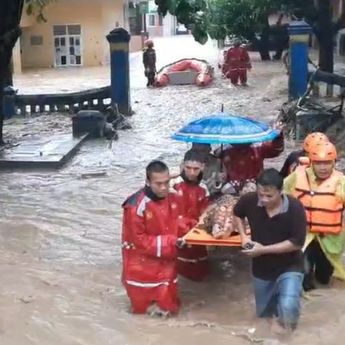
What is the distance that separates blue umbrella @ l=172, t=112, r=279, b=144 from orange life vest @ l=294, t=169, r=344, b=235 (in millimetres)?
704

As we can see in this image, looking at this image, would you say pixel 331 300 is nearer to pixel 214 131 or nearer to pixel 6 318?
pixel 214 131

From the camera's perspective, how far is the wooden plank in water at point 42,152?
1251 cm

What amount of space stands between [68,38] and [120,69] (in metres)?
21.5

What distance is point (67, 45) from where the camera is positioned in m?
38.6

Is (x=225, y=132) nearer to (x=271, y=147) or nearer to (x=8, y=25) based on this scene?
(x=271, y=147)

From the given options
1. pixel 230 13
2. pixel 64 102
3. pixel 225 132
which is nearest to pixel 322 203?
pixel 225 132

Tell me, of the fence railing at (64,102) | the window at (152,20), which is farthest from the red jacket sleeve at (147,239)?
the window at (152,20)

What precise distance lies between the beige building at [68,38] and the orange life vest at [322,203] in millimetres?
32816

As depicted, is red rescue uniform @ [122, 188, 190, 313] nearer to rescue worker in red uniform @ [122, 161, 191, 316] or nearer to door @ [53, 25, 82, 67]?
rescue worker in red uniform @ [122, 161, 191, 316]

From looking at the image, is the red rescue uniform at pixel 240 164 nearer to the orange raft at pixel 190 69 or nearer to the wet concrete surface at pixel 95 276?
the wet concrete surface at pixel 95 276

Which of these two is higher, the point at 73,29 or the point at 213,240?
the point at 213,240

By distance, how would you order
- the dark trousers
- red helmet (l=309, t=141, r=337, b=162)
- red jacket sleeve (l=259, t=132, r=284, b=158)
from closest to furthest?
red helmet (l=309, t=141, r=337, b=162), the dark trousers, red jacket sleeve (l=259, t=132, r=284, b=158)

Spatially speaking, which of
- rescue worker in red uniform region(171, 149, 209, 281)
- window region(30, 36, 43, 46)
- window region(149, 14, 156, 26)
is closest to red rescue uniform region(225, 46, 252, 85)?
window region(30, 36, 43, 46)

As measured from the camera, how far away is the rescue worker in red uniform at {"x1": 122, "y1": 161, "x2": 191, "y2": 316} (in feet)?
18.7
